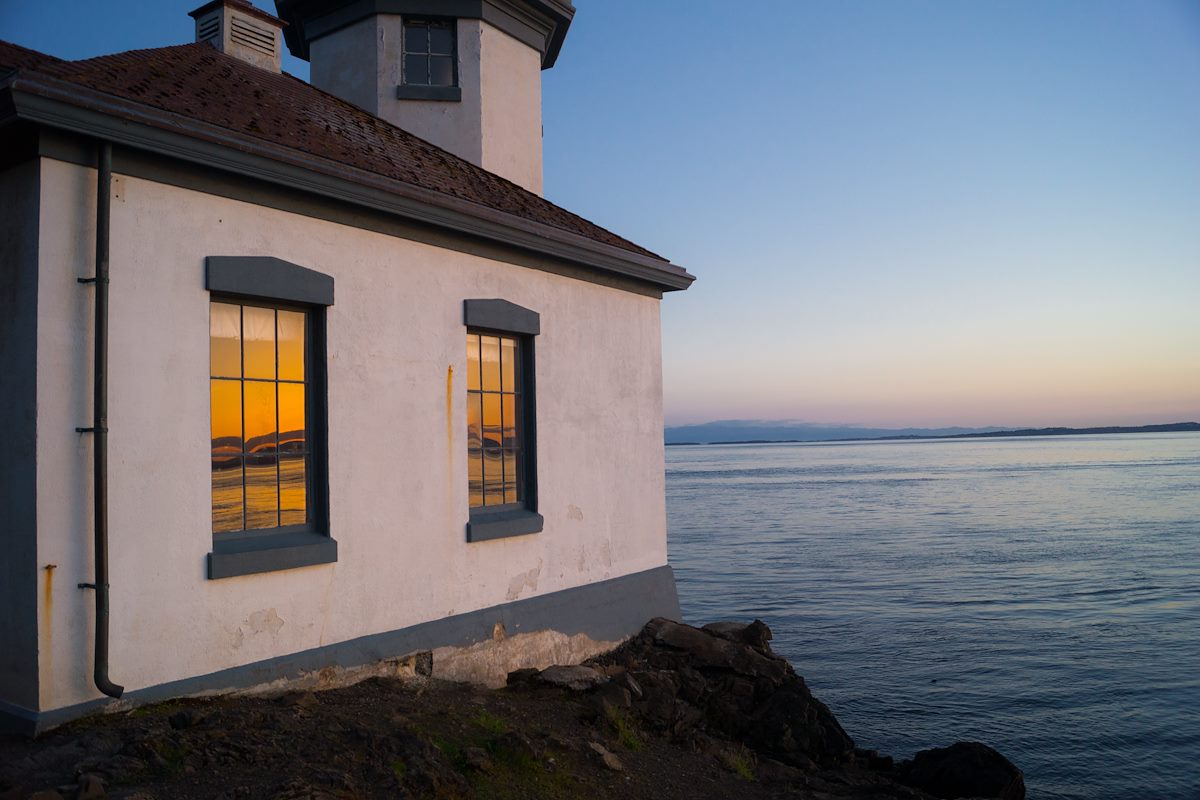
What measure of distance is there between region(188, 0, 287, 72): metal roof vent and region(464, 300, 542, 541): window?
4213mm

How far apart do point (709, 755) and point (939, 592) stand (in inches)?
602

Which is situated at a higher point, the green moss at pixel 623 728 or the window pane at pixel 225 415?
the window pane at pixel 225 415

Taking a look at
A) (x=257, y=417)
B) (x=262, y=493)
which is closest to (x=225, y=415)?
(x=257, y=417)

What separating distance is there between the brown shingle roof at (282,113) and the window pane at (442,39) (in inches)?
116

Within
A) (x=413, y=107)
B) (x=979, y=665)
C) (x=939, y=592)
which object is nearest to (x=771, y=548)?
(x=939, y=592)

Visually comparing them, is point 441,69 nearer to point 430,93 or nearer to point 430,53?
point 430,53

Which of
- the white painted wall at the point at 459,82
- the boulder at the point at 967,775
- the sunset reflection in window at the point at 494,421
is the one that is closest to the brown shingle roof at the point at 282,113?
the sunset reflection in window at the point at 494,421

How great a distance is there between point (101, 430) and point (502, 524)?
3911 mm

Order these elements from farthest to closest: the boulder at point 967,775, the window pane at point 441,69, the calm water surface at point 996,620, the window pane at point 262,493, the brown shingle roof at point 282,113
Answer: the window pane at point 441,69
the calm water surface at point 996,620
the boulder at point 967,775
the brown shingle roof at point 282,113
the window pane at point 262,493

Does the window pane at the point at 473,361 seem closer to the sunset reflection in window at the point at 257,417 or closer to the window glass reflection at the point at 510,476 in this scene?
the window glass reflection at the point at 510,476

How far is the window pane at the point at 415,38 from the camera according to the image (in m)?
13.5

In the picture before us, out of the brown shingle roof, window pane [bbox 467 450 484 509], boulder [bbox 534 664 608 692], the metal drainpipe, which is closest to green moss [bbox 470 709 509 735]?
boulder [bbox 534 664 608 692]

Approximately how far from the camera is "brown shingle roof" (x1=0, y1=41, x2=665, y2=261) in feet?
23.8

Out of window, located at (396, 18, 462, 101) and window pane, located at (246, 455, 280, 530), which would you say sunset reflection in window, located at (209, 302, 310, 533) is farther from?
window, located at (396, 18, 462, 101)
